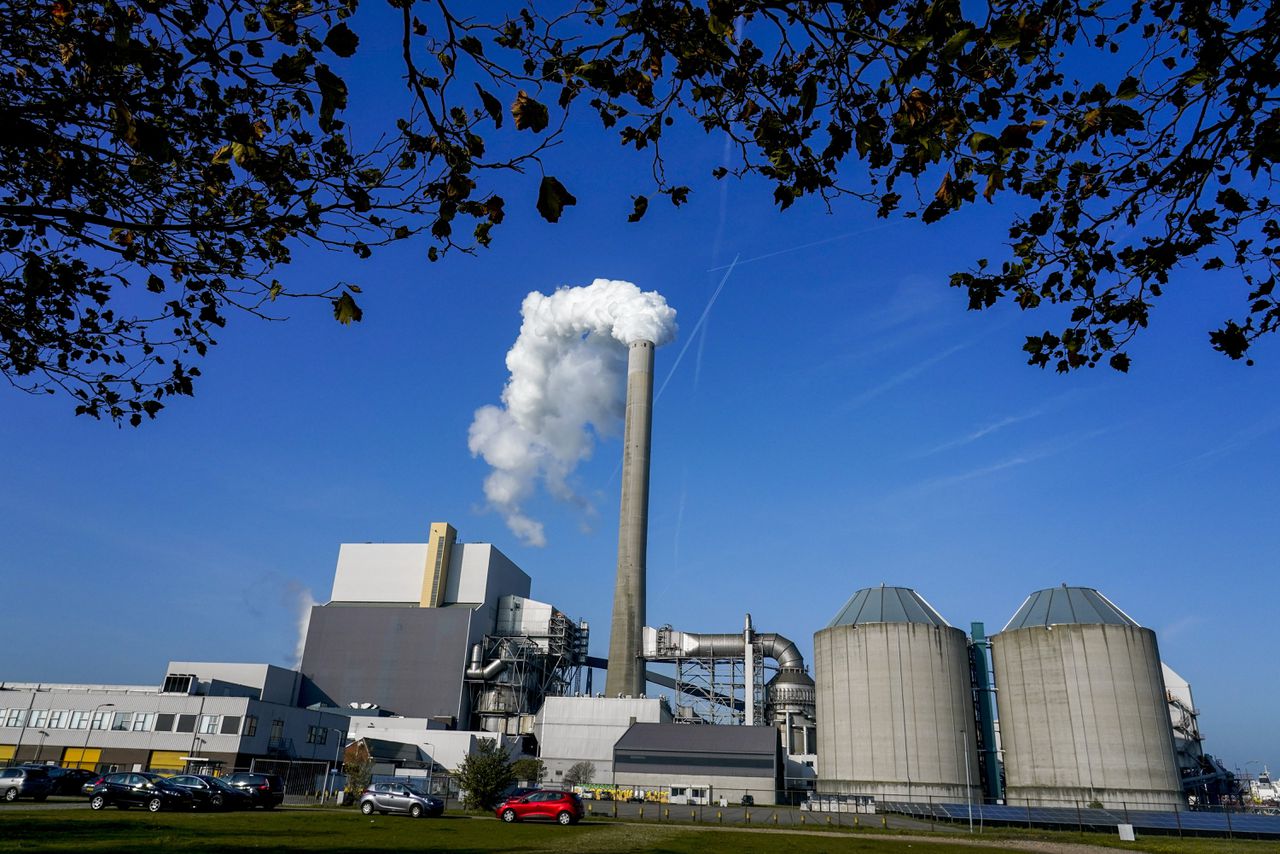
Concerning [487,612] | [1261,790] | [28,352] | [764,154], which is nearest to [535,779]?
[487,612]

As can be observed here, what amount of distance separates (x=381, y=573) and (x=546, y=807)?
199 ft

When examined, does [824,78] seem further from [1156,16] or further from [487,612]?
[487,612]

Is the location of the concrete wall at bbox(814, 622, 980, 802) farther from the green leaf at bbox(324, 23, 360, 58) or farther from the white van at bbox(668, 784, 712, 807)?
the green leaf at bbox(324, 23, 360, 58)

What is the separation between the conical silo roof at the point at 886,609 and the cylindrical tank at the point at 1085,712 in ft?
23.1

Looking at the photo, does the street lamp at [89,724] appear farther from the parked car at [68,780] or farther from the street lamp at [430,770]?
the street lamp at [430,770]

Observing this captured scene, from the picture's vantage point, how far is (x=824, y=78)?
7102mm

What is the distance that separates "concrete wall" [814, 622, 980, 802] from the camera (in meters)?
61.9

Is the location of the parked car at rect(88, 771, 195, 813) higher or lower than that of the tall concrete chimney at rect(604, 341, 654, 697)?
lower

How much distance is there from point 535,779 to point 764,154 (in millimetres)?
68640

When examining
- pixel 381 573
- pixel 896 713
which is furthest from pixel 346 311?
pixel 381 573

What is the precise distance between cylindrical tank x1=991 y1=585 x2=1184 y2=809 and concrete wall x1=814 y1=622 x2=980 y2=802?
3994mm

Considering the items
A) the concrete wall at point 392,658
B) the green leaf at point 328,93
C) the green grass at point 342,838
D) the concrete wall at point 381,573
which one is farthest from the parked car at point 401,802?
the concrete wall at point 381,573

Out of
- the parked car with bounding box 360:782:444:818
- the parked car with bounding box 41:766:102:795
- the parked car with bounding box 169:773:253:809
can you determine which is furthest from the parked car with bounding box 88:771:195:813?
the parked car with bounding box 41:766:102:795

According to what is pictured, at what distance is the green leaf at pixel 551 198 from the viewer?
5.23m
